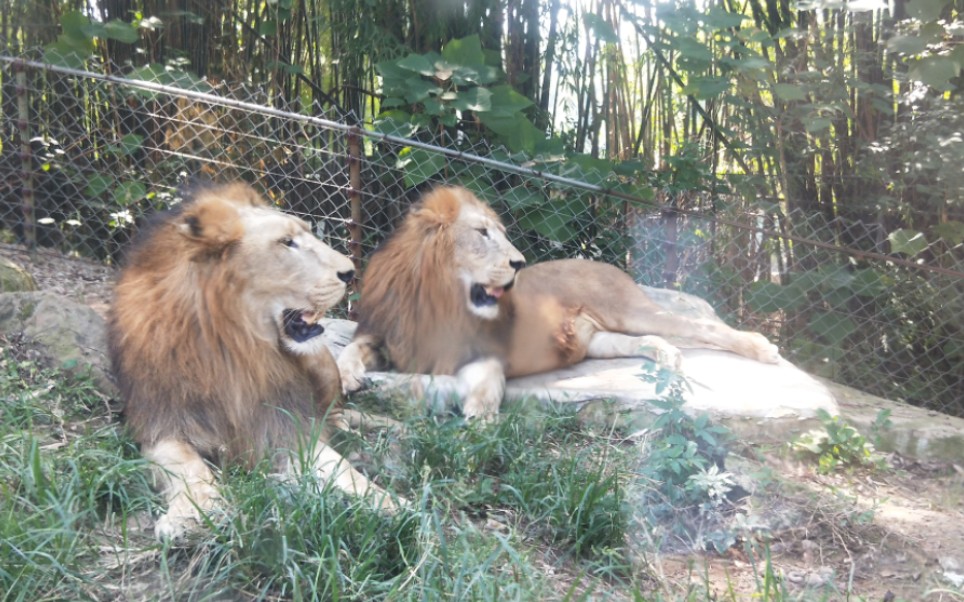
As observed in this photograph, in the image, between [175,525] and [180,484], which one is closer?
[175,525]

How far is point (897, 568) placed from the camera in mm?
3258

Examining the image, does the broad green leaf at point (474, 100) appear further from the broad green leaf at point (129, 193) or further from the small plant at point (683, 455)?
the small plant at point (683, 455)

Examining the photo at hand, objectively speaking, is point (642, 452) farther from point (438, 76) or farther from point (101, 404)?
point (438, 76)

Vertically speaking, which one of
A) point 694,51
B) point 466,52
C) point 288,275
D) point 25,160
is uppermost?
point 694,51

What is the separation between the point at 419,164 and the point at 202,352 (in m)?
2.99

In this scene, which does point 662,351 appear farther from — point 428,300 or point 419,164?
point 419,164

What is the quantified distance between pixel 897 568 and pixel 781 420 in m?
0.91

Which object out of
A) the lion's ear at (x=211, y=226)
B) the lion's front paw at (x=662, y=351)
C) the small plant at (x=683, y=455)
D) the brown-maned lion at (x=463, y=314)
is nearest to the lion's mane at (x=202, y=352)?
the lion's ear at (x=211, y=226)

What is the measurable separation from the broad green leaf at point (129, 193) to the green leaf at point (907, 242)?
461 cm

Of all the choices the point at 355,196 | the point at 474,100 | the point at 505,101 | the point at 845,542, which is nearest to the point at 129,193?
the point at 355,196

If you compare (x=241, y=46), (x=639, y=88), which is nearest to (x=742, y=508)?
(x=639, y=88)

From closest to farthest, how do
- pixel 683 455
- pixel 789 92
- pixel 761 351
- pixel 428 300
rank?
pixel 683 455, pixel 428 300, pixel 761 351, pixel 789 92

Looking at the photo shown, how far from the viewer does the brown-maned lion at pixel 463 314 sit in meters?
4.54

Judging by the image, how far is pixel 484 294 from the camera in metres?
4.61
